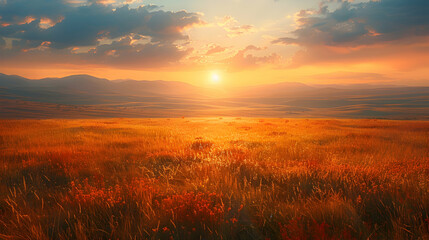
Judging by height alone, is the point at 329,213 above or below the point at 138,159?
above

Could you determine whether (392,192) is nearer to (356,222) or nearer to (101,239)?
(356,222)

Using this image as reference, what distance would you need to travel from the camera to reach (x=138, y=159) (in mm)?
6434

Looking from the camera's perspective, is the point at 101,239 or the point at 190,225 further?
the point at 190,225

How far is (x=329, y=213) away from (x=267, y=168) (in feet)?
8.17

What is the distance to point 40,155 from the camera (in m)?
6.64

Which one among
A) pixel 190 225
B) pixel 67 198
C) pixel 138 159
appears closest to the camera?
pixel 190 225

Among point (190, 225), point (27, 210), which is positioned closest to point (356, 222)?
point (190, 225)

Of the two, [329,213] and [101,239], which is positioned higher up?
[329,213]

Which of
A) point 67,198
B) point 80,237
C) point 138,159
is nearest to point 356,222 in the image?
point 80,237

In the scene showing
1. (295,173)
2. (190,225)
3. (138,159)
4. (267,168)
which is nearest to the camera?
(190,225)

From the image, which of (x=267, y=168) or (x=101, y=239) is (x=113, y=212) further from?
(x=267, y=168)

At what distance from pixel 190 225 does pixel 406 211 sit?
260cm

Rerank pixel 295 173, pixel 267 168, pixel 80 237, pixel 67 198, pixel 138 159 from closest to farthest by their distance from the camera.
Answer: pixel 80 237
pixel 67 198
pixel 295 173
pixel 267 168
pixel 138 159

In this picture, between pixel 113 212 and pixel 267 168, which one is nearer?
pixel 113 212
